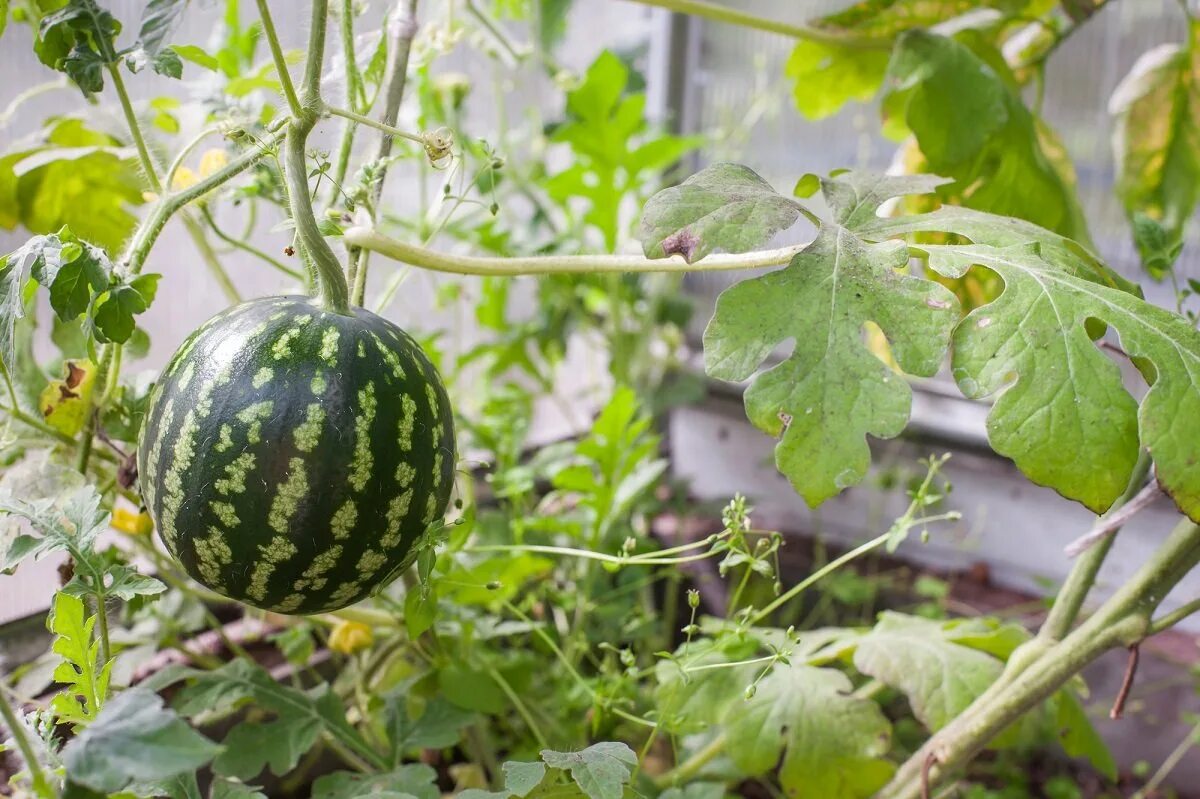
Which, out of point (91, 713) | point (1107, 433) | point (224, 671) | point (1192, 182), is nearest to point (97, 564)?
point (91, 713)

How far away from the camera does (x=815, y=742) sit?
912mm

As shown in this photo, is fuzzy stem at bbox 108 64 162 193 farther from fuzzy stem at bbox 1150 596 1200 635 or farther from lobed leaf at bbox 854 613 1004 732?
fuzzy stem at bbox 1150 596 1200 635

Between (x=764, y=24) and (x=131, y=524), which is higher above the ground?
(x=764, y=24)

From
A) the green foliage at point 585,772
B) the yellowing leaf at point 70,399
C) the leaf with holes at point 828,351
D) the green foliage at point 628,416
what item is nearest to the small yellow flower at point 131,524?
the green foliage at point 628,416

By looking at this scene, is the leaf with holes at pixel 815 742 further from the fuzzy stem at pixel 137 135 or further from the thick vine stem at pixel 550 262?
the fuzzy stem at pixel 137 135

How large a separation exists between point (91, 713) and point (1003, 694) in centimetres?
74

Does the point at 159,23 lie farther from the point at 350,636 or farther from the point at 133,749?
the point at 350,636

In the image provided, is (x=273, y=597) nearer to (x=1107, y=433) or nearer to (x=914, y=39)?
(x=1107, y=433)

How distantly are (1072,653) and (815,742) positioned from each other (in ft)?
0.81

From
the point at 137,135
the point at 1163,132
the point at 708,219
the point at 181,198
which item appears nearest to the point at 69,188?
the point at 137,135

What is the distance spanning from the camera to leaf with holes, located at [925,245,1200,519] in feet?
1.91

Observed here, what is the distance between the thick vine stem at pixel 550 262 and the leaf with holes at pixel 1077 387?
0.51 ft

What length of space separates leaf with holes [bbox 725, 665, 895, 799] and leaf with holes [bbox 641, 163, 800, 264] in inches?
19.5

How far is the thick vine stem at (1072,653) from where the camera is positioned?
82 centimetres
